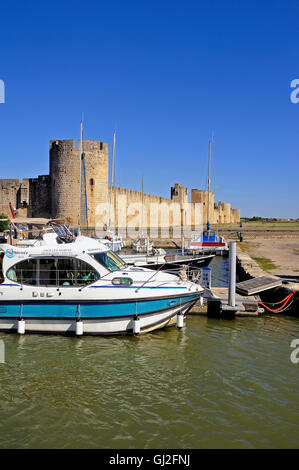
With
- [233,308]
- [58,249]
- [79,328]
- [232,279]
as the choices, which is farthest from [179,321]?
[58,249]

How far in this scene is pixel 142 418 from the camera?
202 inches

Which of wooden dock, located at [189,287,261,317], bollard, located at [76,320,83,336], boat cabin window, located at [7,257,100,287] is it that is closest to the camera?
bollard, located at [76,320,83,336]

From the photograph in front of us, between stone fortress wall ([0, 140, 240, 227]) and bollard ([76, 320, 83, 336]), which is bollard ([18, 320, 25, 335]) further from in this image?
stone fortress wall ([0, 140, 240, 227])

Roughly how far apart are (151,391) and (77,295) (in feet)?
9.96

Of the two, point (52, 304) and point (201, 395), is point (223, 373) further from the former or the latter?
point (52, 304)

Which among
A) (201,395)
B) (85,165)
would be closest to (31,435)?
(201,395)

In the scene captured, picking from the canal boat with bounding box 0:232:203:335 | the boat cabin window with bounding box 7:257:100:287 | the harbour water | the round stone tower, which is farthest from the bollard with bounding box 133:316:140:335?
the round stone tower

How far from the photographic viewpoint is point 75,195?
105 feet

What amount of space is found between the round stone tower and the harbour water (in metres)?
24.0

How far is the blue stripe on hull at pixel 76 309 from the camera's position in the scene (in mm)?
8211

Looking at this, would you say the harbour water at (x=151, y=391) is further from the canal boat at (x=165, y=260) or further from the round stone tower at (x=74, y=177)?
the round stone tower at (x=74, y=177)

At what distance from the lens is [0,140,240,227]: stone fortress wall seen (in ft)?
102

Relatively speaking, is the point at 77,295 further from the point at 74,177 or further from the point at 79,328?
the point at 74,177

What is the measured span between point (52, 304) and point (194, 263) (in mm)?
8029
